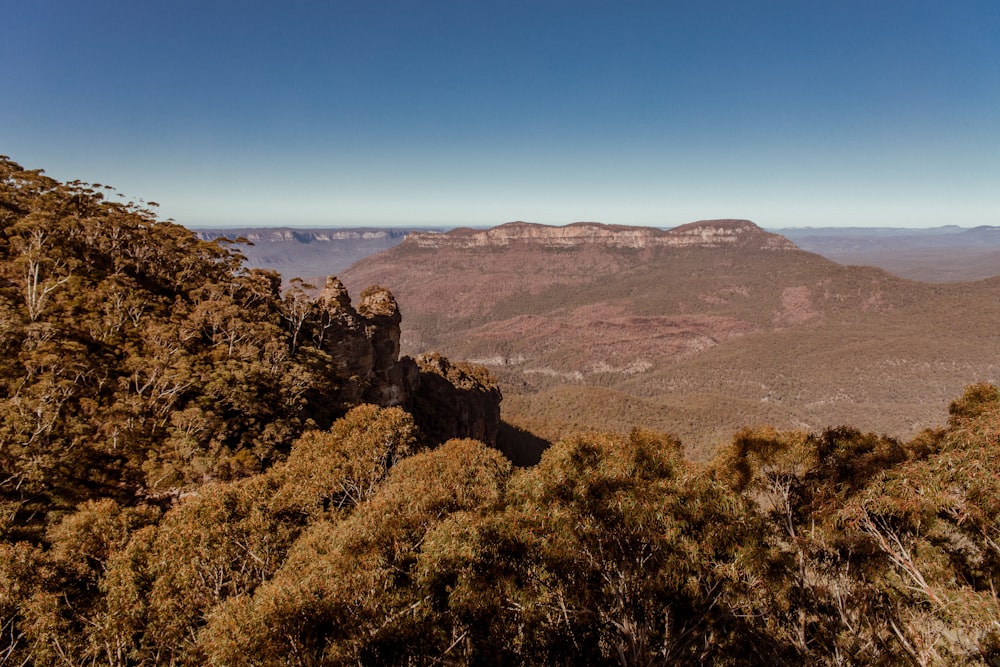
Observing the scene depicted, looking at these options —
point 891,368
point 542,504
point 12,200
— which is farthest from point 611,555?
point 891,368

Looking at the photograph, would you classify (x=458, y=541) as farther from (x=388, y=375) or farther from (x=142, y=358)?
(x=388, y=375)

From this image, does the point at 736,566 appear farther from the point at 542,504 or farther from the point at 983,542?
the point at 983,542

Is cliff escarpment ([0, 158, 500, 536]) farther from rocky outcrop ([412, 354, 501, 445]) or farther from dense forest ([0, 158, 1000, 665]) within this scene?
rocky outcrop ([412, 354, 501, 445])

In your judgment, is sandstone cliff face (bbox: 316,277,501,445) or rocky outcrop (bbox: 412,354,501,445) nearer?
sandstone cliff face (bbox: 316,277,501,445)

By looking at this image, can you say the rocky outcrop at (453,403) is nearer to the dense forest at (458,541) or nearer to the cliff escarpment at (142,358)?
the cliff escarpment at (142,358)

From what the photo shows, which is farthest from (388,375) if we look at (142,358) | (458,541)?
(458,541)

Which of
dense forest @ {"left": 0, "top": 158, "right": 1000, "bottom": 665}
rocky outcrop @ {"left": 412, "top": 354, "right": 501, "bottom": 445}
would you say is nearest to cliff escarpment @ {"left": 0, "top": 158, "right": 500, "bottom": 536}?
dense forest @ {"left": 0, "top": 158, "right": 1000, "bottom": 665}

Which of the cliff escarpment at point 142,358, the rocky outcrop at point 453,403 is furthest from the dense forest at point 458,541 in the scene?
the rocky outcrop at point 453,403
